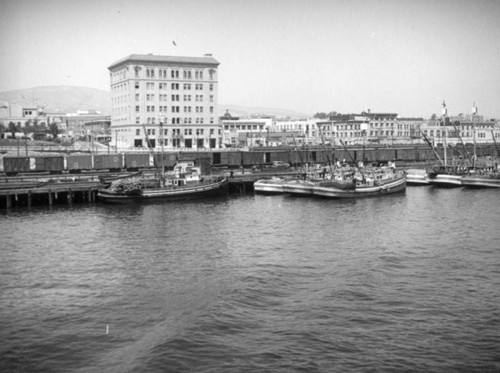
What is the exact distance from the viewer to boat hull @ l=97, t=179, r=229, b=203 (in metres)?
71.0

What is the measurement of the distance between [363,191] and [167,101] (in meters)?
79.4

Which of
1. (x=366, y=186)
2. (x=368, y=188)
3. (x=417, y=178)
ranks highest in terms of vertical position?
(x=417, y=178)

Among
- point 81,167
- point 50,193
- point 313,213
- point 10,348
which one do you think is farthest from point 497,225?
point 81,167

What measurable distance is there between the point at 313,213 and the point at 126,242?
23.8 metres

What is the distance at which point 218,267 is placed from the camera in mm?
38250

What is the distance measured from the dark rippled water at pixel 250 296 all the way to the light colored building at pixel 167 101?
8820 cm

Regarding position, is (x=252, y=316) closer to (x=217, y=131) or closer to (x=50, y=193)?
(x=50, y=193)

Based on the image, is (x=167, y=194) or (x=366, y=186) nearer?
(x=167, y=194)

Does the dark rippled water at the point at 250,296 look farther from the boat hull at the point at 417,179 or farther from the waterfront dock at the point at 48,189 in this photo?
the boat hull at the point at 417,179

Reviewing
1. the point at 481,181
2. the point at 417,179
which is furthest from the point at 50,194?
the point at 481,181

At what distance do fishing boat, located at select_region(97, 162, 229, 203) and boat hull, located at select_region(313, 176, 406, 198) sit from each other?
46.3 ft

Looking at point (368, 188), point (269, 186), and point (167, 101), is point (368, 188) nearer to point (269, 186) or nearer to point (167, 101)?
point (269, 186)

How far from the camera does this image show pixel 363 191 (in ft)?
255

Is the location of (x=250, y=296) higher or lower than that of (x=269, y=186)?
lower
